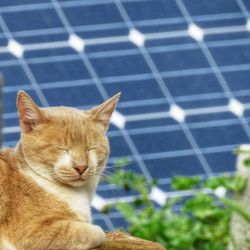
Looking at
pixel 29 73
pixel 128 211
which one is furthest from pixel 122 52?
pixel 128 211

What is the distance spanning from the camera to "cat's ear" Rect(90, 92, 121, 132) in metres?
6.91

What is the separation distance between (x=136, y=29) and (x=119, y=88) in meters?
0.96

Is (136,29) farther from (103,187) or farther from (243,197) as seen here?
(243,197)

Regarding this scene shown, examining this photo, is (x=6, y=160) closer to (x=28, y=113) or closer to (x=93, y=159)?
(x=28, y=113)

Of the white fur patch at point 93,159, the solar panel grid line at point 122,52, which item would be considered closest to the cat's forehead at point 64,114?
the white fur patch at point 93,159

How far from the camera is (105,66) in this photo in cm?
1312

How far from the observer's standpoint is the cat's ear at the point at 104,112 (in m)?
6.91

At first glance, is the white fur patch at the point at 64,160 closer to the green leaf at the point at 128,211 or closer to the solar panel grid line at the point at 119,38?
the green leaf at the point at 128,211

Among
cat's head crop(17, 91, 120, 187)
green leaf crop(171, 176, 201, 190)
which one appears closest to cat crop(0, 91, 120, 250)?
cat's head crop(17, 91, 120, 187)

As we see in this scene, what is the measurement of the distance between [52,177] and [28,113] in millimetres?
318

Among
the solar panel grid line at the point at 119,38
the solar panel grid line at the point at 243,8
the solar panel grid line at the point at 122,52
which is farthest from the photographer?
the solar panel grid line at the point at 243,8

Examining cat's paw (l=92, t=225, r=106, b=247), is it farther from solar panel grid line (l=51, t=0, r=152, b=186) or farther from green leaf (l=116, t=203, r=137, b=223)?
solar panel grid line (l=51, t=0, r=152, b=186)

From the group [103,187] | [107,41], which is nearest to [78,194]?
[103,187]

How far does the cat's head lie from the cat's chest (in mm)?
43
